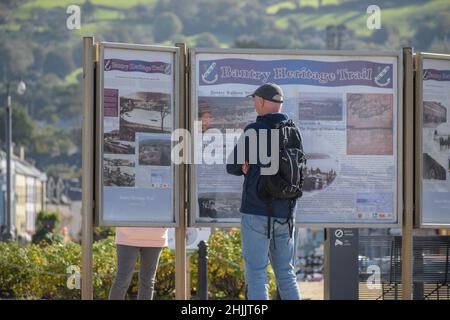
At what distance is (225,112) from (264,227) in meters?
1.71

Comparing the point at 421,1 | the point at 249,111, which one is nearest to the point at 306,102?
the point at 249,111

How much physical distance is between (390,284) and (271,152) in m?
3.40

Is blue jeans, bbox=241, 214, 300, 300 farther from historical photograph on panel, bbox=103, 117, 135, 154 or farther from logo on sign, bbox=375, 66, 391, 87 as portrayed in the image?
logo on sign, bbox=375, 66, 391, 87

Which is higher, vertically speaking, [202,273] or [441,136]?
[441,136]

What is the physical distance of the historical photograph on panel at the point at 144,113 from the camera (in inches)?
356

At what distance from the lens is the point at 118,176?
9.02 meters

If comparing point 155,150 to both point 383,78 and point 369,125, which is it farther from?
point 383,78

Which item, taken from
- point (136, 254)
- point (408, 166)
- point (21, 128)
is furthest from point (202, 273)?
point (21, 128)

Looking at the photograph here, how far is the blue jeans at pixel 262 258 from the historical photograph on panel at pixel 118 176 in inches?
59.6

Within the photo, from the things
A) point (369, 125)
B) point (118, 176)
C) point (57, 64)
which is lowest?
point (118, 176)

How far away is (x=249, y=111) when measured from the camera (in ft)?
30.4

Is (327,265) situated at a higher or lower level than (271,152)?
lower

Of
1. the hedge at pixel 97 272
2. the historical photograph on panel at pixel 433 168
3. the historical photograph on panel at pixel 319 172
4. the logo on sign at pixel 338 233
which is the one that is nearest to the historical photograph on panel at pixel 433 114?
the historical photograph on panel at pixel 433 168

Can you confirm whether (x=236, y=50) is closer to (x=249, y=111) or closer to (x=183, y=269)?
(x=249, y=111)
